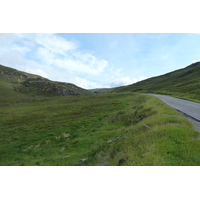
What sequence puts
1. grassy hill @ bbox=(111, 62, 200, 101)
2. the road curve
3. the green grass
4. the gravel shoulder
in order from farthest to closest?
grassy hill @ bbox=(111, 62, 200, 101), the road curve, the gravel shoulder, the green grass

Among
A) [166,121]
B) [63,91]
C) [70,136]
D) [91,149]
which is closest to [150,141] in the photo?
[166,121]

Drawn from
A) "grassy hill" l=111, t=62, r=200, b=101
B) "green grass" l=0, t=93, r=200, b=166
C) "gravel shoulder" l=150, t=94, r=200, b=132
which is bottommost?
"green grass" l=0, t=93, r=200, b=166

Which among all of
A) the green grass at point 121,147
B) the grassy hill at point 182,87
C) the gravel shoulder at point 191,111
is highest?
the grassy hill at point 182,87

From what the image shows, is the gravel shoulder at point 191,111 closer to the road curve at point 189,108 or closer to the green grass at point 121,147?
the road curve at point 189,108

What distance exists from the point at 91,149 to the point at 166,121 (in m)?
7.30

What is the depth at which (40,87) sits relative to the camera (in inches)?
7008

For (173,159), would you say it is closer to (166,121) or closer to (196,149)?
(196,149)

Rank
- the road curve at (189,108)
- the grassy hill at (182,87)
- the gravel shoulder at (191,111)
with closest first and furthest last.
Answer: the gravel shoulder at (191,111) → the road curve at (189,108) → the grassy hill at (182,87)

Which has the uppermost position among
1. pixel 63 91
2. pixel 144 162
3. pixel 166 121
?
pixel 63 91

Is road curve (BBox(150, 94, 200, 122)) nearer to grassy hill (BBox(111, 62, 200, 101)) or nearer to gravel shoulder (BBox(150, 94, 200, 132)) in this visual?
gravel shoulder (BBox(150, 94, 200, 132))

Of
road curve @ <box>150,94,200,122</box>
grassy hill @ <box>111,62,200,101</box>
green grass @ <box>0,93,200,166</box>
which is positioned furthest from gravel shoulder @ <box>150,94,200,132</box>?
grassy hill @ <box>111,62,200,101</box>

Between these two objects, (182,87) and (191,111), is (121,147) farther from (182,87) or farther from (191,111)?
(182,87)

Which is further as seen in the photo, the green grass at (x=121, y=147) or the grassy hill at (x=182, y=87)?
the grassy hill at (x=182, y=87)

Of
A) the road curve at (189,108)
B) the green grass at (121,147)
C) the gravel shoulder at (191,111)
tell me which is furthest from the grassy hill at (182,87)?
the green grass at (121,147)
